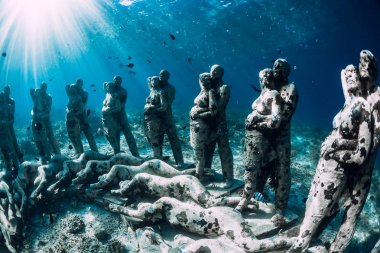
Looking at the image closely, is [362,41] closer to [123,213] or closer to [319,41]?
[319,41]

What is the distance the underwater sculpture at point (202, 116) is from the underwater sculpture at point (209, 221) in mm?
1808

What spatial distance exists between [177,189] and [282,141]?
262cm

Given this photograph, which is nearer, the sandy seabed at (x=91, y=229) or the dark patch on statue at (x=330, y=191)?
the dark patch on statue at (x=330, y=191)

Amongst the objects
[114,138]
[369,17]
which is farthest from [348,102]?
[369,17]

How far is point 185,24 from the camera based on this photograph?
43.1 m

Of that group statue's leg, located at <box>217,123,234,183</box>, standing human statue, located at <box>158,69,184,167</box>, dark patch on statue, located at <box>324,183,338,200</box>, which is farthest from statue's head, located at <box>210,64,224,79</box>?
dark patch on statue, located at <box>324,183,338,200</box>

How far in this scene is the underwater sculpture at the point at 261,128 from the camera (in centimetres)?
560

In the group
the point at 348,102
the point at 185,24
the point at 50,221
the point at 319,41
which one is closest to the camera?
the point at 348,102

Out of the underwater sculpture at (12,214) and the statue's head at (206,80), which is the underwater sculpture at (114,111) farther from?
the statue's head at (206,80)

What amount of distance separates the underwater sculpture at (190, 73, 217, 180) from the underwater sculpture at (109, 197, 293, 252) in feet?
5.93

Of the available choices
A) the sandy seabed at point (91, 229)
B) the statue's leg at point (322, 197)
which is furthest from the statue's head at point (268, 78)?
the sandy seabed at point (91, 229)

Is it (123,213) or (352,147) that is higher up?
(352,147)

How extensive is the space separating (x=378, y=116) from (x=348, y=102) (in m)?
0.47

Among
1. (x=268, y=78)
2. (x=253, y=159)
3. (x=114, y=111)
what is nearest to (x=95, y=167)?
(x=114, y=111)
